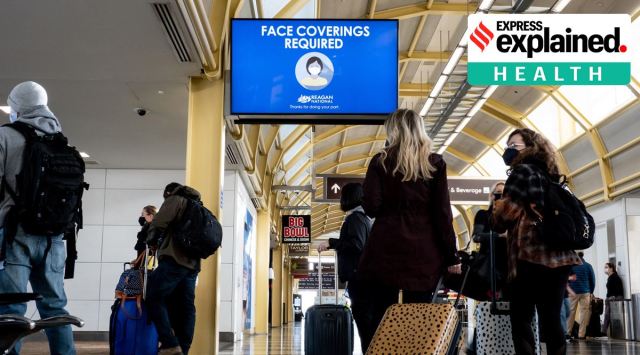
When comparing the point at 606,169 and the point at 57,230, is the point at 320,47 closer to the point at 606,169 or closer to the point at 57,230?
the point at 57,230

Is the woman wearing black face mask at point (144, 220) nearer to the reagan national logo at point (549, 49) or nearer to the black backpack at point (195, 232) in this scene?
the black backpack at point (195, 232)

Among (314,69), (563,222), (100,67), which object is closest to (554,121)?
(314,69)

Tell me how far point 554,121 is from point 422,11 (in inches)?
299

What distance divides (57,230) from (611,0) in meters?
13.1

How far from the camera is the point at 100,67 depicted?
7.69 meters

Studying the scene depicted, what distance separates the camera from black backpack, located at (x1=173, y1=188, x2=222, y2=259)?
231 inches

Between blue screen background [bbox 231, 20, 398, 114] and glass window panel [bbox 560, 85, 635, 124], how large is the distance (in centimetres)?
1083

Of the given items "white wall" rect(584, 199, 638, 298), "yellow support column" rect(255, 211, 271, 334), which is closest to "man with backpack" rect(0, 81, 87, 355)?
"white wall" rect(584, 199, 638, 298)

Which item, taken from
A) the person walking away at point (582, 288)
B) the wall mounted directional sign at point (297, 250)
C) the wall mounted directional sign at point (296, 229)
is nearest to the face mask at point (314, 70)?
the person walking away at point (582, 288)

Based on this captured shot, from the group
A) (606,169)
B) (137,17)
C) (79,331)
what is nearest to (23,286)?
(137,17)

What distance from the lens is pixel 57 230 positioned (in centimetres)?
375

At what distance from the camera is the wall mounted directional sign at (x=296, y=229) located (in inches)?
946

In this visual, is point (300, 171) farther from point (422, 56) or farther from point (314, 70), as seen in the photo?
point (314, 70)

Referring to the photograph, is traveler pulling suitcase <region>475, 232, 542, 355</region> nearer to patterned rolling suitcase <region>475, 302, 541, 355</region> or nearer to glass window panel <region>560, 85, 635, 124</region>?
patterned rolling suitcase <region>475, 302, 541, 355</region>
